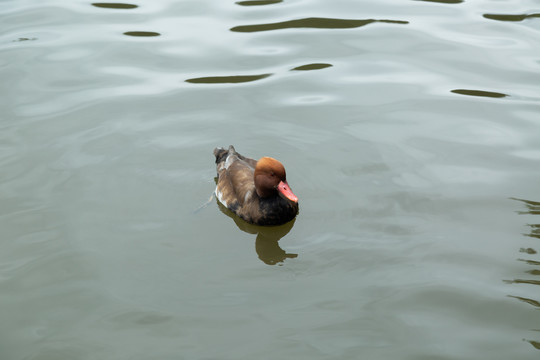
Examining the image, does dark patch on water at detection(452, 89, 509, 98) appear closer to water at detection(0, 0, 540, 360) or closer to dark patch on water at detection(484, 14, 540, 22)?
water at detection(0, 0, 540, 360)

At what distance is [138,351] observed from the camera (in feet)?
16.9

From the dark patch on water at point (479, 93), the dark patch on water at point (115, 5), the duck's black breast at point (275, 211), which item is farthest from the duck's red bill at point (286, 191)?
the dark patch on water at point (115, 5)

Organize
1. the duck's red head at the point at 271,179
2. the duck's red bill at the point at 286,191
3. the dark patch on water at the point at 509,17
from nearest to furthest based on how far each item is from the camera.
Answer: the duck's red bill at the point at 286,191
the duck's red head at the point at 271,179
the dark patch on water at the point at 509,17

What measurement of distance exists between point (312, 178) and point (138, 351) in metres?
2.95

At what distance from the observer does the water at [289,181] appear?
5.36m

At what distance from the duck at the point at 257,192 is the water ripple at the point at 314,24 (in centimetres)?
459

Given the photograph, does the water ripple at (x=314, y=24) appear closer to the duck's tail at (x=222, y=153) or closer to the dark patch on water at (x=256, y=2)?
the dark patch on water at (x=256, y=2)

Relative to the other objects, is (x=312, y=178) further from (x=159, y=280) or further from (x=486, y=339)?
(x=486, y=339)

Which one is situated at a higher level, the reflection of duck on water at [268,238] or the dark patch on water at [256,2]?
the dark patch on water at [256,2]

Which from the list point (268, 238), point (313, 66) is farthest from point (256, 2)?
point (268, 238)

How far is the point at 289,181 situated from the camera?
7.34 m

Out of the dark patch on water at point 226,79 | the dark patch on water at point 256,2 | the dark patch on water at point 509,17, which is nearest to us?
the dark patch on water at point 226,79

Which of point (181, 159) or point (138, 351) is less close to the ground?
point (181, 159)

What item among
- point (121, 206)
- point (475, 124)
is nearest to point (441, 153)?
point (475, 124)
